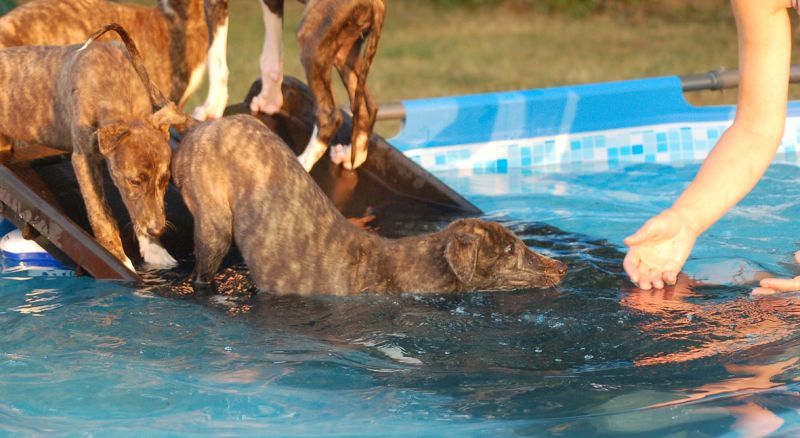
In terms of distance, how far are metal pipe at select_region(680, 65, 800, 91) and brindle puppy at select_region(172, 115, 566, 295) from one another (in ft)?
12.7

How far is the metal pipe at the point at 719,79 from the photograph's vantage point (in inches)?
332

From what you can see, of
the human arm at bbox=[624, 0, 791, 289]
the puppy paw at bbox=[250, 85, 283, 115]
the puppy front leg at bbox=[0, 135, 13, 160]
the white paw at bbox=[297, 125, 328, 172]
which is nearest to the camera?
the human arm at bbox=[624, 0, 791, 289]

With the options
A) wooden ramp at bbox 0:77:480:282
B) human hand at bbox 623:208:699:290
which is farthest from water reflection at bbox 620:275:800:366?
wooden ramp at bbox 0:77:480:282

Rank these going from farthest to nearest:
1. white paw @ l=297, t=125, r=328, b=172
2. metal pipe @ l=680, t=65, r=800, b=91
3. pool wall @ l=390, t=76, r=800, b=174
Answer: pool wall @ l=390, t=76, r=800, b=174 → metal pipe @ l=680, t=65, r=800, b=91 → white paw @ l=297, t=125, r=328, b=172

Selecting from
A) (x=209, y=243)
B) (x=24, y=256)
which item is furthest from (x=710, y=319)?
(x=24, y=256)

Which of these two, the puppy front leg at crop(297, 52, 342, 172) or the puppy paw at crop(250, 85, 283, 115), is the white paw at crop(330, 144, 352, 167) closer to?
the puppy front leg at crop(297, 52, 342, 172)

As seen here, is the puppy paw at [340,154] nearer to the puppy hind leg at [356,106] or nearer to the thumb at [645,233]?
the puppy hind leg at [356,106]

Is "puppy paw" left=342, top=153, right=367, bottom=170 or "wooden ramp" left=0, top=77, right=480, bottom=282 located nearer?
"wooden ramp" left=0, top=77, right=480, bottom=282

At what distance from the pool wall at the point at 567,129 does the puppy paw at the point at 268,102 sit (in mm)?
1896

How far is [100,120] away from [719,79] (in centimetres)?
502

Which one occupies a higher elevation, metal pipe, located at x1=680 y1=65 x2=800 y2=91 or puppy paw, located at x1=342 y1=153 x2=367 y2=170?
metal pipe, located at x1=680 y1=65 x2=800 y2=91

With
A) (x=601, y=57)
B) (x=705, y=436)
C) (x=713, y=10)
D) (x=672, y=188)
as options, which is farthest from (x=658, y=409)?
(x=713, y=10)

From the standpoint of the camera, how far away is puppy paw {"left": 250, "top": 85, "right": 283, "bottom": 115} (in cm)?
669

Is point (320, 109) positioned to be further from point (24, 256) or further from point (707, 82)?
point (707, 82)
